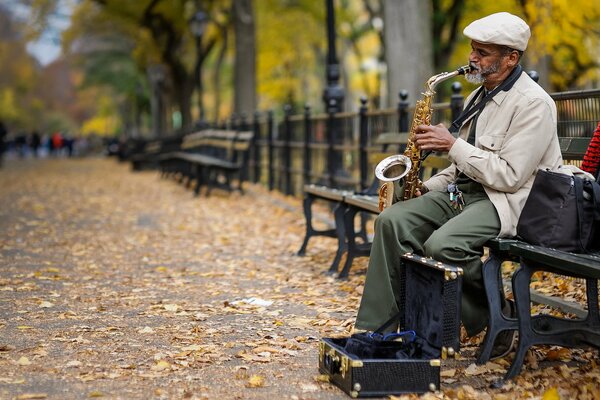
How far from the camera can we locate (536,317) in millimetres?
5312

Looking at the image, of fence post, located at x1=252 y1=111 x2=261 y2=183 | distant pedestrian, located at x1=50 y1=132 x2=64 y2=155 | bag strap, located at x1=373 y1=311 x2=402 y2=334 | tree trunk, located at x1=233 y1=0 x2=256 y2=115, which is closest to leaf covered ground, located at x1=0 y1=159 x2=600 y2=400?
bag strap, located at x1=373 y1=311 x2=402 y2=334

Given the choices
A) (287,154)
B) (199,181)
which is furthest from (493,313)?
(199,181)

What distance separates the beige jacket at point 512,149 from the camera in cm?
518

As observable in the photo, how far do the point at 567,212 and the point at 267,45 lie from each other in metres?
36.8

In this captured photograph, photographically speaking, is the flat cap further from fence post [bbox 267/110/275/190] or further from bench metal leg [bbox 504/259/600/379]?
fence post [bbox 267/110/275/190]

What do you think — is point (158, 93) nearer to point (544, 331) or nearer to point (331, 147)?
point (331, 147)

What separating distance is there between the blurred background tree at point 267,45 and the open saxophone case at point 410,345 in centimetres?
970

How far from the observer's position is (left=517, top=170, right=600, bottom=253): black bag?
4910 mm

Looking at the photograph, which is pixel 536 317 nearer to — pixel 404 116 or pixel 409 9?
pixel 404 116

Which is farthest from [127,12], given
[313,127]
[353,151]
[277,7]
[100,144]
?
[100,144]

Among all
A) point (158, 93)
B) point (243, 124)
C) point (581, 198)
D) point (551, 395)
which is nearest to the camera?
point (551, 395)

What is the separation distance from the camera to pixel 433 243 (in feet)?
17.1

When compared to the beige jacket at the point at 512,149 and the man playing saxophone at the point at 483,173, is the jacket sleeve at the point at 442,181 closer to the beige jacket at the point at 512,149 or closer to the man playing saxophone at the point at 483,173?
the man playing saxophone at the point at 483,173

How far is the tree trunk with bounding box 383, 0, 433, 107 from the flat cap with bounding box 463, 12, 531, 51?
31.5 feet
